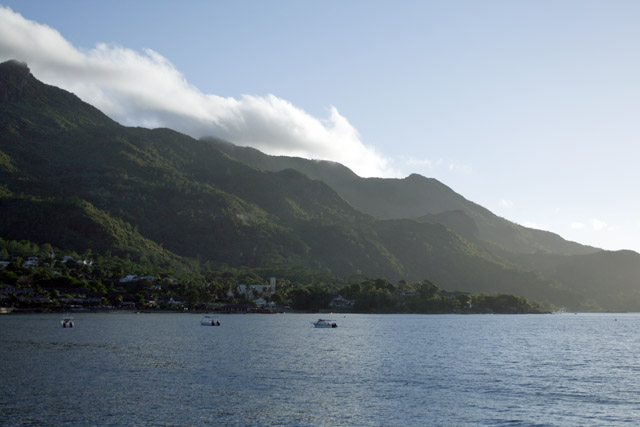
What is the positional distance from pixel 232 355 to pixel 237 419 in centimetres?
4552

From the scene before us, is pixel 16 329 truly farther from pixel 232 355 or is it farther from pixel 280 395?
pixel 280 395

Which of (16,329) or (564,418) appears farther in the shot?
(16,329)

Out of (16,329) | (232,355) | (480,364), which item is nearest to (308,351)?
(232,355)

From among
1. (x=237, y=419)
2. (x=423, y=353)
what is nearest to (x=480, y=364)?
(x=423, y=353)

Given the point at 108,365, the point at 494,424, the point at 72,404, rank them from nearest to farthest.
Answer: the point at 494,424, the point at 72,404, the point at 108,365

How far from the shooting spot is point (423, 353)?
102m

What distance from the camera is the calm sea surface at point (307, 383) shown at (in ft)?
166

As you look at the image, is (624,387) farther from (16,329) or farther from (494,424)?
(16,329)

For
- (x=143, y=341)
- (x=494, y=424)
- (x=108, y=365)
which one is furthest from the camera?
(x=143, y=341)

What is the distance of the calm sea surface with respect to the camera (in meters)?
50.6

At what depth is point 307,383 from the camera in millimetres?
67188

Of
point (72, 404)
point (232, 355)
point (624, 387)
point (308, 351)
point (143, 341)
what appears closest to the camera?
point (72, 404)

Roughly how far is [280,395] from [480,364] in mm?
39412

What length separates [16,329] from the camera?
132 metres
